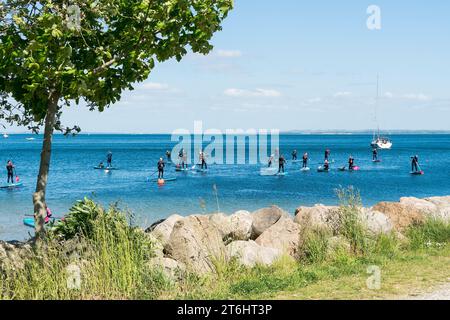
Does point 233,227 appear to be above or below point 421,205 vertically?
below

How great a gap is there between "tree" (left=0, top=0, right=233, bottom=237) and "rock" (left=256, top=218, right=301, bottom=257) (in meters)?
4.62

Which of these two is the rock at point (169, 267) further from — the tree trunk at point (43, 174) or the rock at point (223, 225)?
the rock at point (223, 225)

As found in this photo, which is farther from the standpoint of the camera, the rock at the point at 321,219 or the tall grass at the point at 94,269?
the rock at the point at 321,219

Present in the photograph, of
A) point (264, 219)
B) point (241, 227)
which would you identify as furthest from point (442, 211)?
point (241, 227)

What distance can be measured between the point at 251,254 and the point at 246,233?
94.2 inches

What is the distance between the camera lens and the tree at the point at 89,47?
311 inches

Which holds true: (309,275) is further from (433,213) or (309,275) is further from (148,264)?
(433,213)

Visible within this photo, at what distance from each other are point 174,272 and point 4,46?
4425 mm

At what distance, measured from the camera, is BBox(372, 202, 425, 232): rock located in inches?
538

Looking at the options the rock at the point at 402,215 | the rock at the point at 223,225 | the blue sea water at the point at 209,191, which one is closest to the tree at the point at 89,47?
the rock at the point at 223,225

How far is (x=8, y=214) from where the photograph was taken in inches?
1247

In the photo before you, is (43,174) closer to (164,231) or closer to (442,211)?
(164,231)

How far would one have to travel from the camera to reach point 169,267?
9.26m

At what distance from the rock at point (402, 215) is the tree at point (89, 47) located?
7.23 meters
